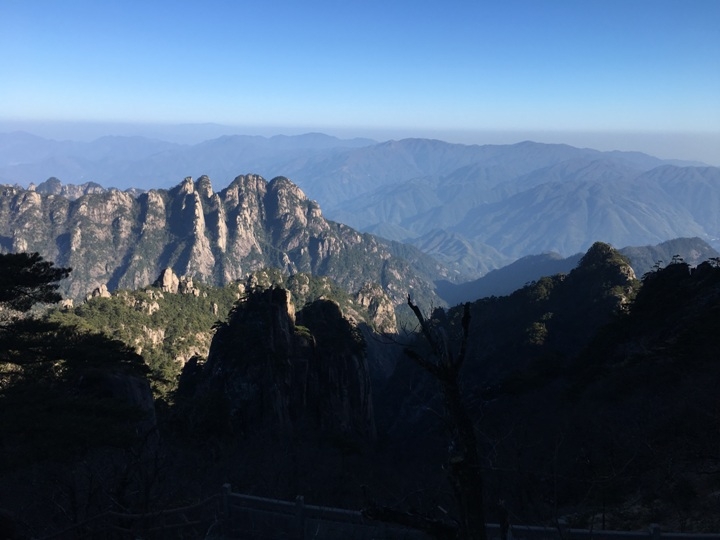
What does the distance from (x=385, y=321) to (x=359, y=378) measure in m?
97.8

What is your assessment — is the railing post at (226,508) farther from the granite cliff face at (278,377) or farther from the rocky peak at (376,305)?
the rocky peak at (376,305)

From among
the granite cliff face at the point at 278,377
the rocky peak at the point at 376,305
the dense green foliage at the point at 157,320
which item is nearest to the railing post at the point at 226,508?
the granite cliff face at the point at 278,377

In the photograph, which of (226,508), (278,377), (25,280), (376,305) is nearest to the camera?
(226,508)

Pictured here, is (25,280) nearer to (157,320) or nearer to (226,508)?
(226,508)

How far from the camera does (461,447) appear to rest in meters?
6.69

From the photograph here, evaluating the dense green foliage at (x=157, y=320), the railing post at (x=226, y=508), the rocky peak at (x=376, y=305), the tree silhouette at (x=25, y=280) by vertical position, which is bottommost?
the rocky peak at (x=376, y=305)

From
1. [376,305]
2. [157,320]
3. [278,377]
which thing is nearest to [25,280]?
[278,377]

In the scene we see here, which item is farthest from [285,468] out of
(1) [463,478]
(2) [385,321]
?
(2) [385,321]

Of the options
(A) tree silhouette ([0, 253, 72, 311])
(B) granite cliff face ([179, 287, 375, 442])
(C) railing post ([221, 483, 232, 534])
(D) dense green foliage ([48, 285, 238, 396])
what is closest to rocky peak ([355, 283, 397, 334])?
(D) dense green foliage ([48, 285, 238, 396])

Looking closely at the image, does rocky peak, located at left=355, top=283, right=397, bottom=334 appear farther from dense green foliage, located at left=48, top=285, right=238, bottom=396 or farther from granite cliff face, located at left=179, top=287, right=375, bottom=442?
granite cliff face, located at left=179, top=287, right=375, bottom=442

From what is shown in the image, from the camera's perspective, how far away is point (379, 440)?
61000mm

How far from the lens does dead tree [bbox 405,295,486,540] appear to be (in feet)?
20.7

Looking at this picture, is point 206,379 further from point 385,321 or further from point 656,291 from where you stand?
point 385,321

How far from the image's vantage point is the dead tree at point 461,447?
632 centimetres
